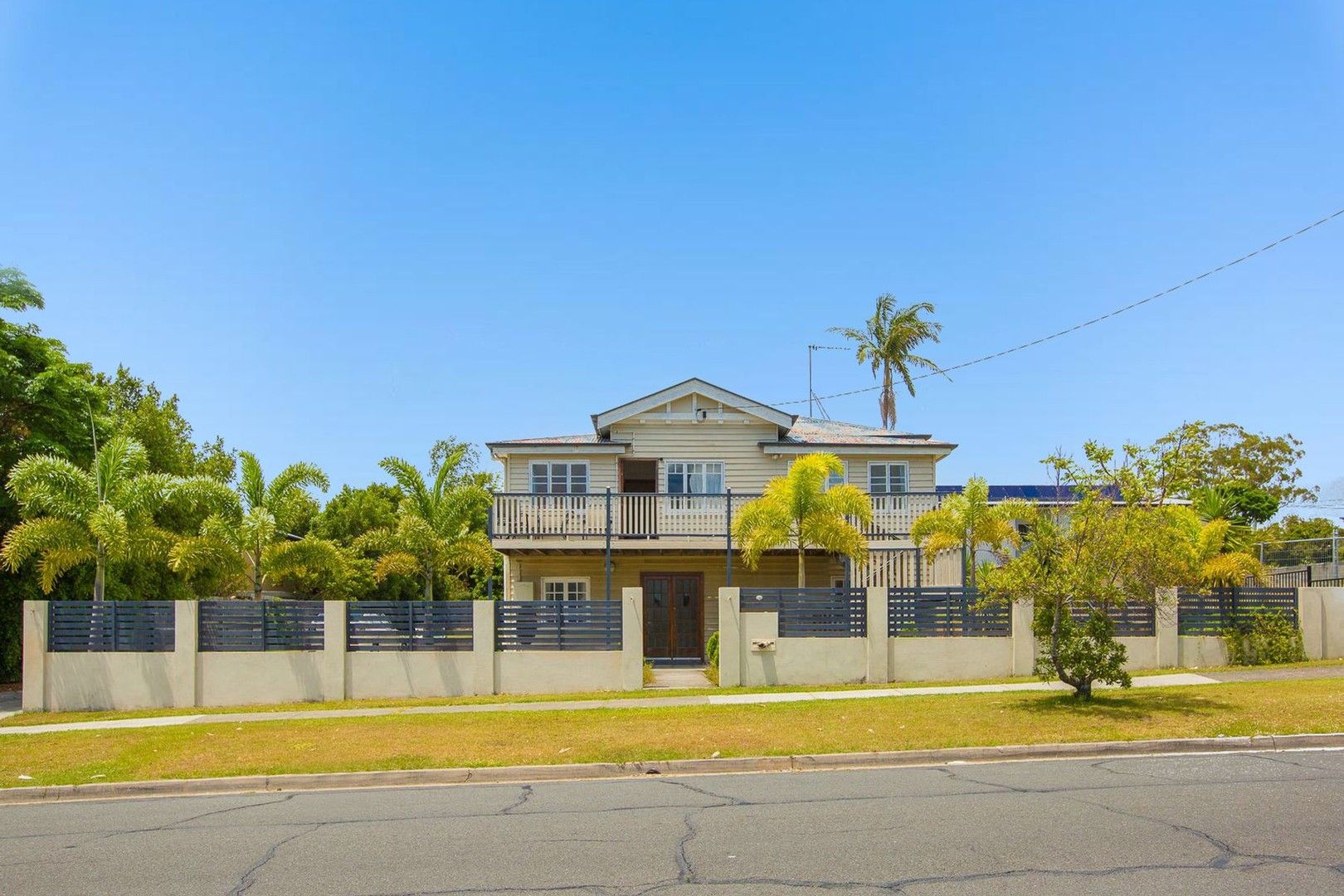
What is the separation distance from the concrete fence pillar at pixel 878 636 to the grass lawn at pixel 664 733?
2.79 m

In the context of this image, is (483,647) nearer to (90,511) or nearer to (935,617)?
(90,511)

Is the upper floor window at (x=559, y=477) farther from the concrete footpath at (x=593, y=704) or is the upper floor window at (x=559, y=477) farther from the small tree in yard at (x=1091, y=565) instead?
the small tree in yard at (x=1091, y=565)

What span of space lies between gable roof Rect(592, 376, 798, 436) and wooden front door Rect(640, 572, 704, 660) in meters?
3.97

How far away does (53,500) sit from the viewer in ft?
68.7

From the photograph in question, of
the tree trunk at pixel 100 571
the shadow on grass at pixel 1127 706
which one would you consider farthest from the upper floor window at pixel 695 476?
the shadow on grass at pixel 1127 706

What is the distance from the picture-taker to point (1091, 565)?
49.9 ft

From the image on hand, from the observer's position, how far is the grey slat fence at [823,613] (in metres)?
20.6

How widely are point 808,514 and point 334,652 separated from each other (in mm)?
9070

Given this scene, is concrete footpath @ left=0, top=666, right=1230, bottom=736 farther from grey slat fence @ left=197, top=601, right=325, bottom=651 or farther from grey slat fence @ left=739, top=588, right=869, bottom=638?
grey slat fence @ left=197, top=601, right=325, bottom=651

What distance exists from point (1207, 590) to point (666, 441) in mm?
13115

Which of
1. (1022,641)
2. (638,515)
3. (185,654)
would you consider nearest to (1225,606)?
(1022,641)

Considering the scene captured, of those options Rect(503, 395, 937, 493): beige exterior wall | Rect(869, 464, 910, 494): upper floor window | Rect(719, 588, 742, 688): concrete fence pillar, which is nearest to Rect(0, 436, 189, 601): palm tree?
Rect(503, 395, 937, 493): beige exterior wall

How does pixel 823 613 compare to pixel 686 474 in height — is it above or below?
below

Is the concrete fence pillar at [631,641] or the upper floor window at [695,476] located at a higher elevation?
the upper floor window at [695,476]
